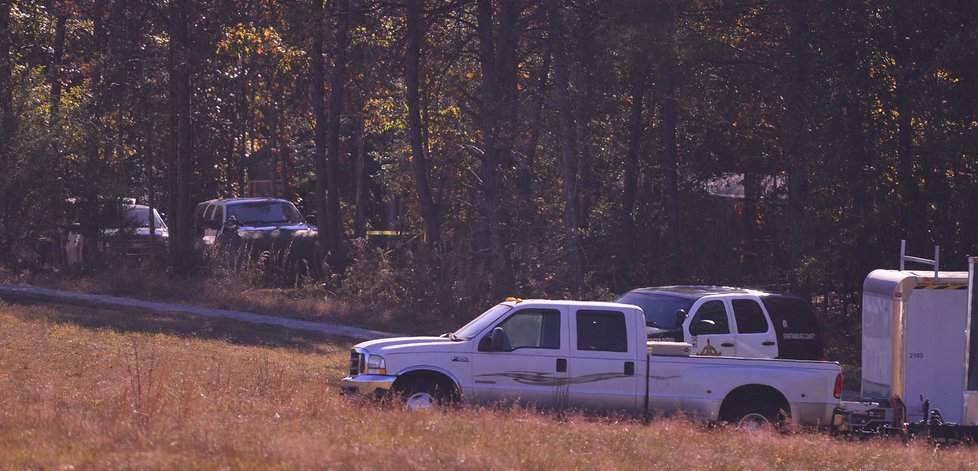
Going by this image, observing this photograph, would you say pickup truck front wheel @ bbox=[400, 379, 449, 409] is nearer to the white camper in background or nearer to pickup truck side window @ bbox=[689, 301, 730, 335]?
pickup truck side window @ bbox=[689, 301, 730, 335]

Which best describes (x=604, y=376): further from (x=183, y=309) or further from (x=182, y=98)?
(x=182, y=98)

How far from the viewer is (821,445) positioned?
9.68m

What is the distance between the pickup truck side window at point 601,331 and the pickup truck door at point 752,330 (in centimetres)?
396

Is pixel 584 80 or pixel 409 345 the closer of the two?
pixel 409 345

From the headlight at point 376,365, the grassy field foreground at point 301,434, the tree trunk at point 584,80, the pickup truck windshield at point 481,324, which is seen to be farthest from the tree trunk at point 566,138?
the headlight at point 376,365

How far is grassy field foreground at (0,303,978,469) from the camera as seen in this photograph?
25.0ft

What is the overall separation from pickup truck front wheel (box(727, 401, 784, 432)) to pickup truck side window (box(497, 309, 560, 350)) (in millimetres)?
2028

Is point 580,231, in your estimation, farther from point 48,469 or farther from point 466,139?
point 48,469

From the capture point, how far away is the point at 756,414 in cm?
1173

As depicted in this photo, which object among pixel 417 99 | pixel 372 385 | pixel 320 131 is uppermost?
pixel 417 99

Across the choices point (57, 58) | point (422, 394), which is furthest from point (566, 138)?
point (57, 58)

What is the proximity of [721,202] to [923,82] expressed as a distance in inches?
450

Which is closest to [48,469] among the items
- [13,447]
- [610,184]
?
[13,447]

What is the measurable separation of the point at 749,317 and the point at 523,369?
16.5 feet
